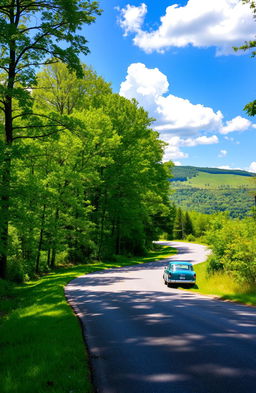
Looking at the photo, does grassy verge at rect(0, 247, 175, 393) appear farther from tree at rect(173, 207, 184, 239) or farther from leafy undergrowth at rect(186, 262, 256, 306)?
tree at rect(173, 207, 184, 239)

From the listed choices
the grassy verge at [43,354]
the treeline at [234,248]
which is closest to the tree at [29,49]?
the grassy verge at [43,354]

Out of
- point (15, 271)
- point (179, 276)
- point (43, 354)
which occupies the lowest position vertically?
point (179, 276)

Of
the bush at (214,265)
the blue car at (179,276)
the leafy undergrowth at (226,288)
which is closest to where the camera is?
the leafy undergrowth at (226,288)

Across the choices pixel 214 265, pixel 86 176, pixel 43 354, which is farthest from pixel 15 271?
pixel 43 354

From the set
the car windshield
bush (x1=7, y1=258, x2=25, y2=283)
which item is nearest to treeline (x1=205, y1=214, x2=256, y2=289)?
the car windshield

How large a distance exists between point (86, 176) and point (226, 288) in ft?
55.8

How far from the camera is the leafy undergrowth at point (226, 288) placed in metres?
14.3

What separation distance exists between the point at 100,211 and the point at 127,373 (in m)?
30.9

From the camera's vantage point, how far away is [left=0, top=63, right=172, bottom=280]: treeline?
23.8 m

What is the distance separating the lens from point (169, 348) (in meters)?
6.18

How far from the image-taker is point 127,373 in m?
5.02

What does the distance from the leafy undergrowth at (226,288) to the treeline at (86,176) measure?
11.7 metres

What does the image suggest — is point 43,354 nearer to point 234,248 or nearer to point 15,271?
point 234,248

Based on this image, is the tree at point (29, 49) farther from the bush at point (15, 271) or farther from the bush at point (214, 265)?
the bush at point (214, 265)
